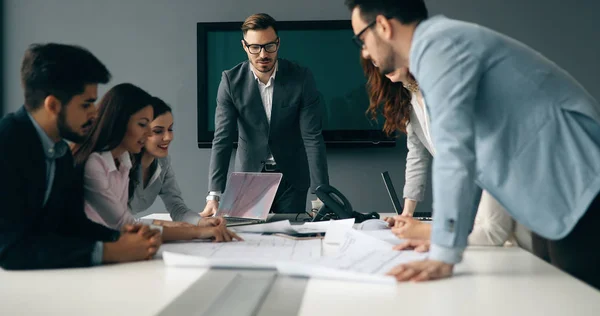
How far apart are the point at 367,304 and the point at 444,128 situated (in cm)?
37

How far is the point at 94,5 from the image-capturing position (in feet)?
14.1

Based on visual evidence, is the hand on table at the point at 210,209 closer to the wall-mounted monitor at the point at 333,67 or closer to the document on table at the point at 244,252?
the document on table at the point at 244,252

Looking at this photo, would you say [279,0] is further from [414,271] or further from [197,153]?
[414,271]

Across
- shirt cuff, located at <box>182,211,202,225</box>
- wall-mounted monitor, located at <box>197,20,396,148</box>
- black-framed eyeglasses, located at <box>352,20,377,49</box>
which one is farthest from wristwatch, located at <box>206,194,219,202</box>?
wall-mounted monitor, located at <box>197,20,396,148</box>

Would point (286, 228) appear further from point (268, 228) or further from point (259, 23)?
point (259, 23)

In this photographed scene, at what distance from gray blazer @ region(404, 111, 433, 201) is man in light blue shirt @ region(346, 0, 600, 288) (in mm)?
974

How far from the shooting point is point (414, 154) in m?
2.37

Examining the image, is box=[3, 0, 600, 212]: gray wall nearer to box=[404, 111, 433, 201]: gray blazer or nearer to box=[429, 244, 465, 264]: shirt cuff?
box=[404, 111, 433, 201]: gray blazer

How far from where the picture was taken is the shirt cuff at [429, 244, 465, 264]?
1.14 metres

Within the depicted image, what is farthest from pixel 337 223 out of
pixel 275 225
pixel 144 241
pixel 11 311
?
pixel 11 311

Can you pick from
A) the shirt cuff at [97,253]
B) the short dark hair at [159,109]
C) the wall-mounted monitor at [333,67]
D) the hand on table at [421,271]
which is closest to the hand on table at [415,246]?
the hand on table at [421,271]

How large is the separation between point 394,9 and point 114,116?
0.95m

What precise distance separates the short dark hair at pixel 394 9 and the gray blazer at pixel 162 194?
1104mm

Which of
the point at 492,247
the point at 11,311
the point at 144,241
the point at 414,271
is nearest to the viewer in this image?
the point at 11,311
